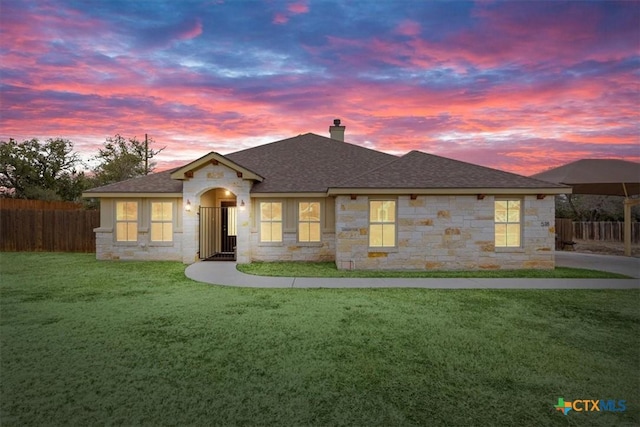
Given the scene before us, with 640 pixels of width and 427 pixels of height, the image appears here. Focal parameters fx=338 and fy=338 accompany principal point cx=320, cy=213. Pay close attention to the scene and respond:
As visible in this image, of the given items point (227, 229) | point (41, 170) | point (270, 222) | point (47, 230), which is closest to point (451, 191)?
point (270, 222)

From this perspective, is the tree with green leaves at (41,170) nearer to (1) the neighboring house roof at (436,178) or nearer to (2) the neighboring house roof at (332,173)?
(2) the neighboring house roof at (332,173)

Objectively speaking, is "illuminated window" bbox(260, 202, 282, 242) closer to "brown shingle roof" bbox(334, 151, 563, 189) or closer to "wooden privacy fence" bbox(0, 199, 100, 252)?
"brown shingle roof" bbox(334, 151, 563, 189)

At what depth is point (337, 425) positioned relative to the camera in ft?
10.2

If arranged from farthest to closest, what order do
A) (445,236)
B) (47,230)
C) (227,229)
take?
(47,230)
(227,229)
(445,236)

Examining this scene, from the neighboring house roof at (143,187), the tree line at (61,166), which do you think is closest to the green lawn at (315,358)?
the neighboring house roof at (143,187)

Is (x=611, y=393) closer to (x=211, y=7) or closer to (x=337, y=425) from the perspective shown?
(x=337, y=425)

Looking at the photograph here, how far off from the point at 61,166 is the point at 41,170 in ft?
5.58

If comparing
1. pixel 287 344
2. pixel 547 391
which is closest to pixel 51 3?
pixel 287 344

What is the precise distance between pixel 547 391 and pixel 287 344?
331 cm

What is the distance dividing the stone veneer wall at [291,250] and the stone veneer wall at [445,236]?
2.27 meters

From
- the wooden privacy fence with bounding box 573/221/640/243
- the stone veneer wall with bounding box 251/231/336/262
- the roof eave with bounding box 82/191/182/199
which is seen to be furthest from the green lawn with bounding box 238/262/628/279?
the wooden privacy fence with bounding box 573/221/640/243

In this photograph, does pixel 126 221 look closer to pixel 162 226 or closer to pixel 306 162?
pixel 162 226

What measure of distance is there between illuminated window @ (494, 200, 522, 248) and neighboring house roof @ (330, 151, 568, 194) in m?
0.80

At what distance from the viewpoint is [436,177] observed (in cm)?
1252
